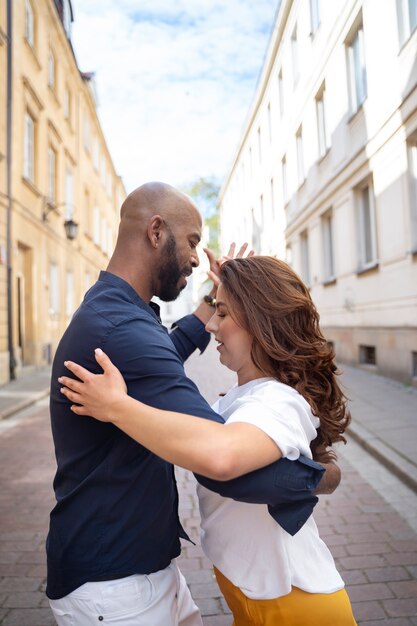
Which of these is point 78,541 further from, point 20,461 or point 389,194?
point 389,194

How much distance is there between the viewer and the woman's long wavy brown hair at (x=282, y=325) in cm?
140

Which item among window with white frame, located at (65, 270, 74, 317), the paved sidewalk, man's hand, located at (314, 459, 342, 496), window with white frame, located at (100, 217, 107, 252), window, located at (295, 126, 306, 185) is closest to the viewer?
man's hand, located at (314, 459, 342, 496)

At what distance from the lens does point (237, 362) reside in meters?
1.48

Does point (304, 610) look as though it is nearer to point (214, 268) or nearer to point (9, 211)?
point (214, 268)

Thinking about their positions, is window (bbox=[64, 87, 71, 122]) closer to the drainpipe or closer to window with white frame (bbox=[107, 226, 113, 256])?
the drainpipe

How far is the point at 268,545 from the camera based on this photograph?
133 cm

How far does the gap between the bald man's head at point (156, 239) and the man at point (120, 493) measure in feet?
0.46

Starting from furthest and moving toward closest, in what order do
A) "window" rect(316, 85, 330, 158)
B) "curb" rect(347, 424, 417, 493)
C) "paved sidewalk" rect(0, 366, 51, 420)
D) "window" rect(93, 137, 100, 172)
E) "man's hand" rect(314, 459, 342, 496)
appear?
"window" rect(93, 137, 100, 172)
"window" rect(316, 85, 330, 158)
"paved sidewalk" rect(0, 366, 51, 420)
"curb" rect(347, 424, 417, 493)
"man's hand" rect(314, 459, 342, 496)

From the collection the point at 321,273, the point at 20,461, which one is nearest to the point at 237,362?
the point at 20,461

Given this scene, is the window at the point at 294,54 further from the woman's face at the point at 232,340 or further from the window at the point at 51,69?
the woman's face at the point at 232,340

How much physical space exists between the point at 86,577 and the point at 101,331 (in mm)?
603

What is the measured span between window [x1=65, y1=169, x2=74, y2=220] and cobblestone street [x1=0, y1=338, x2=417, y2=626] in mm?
14319

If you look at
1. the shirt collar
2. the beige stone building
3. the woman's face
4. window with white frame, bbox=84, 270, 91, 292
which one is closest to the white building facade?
the beige stone building

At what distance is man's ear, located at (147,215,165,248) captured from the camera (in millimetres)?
1607
